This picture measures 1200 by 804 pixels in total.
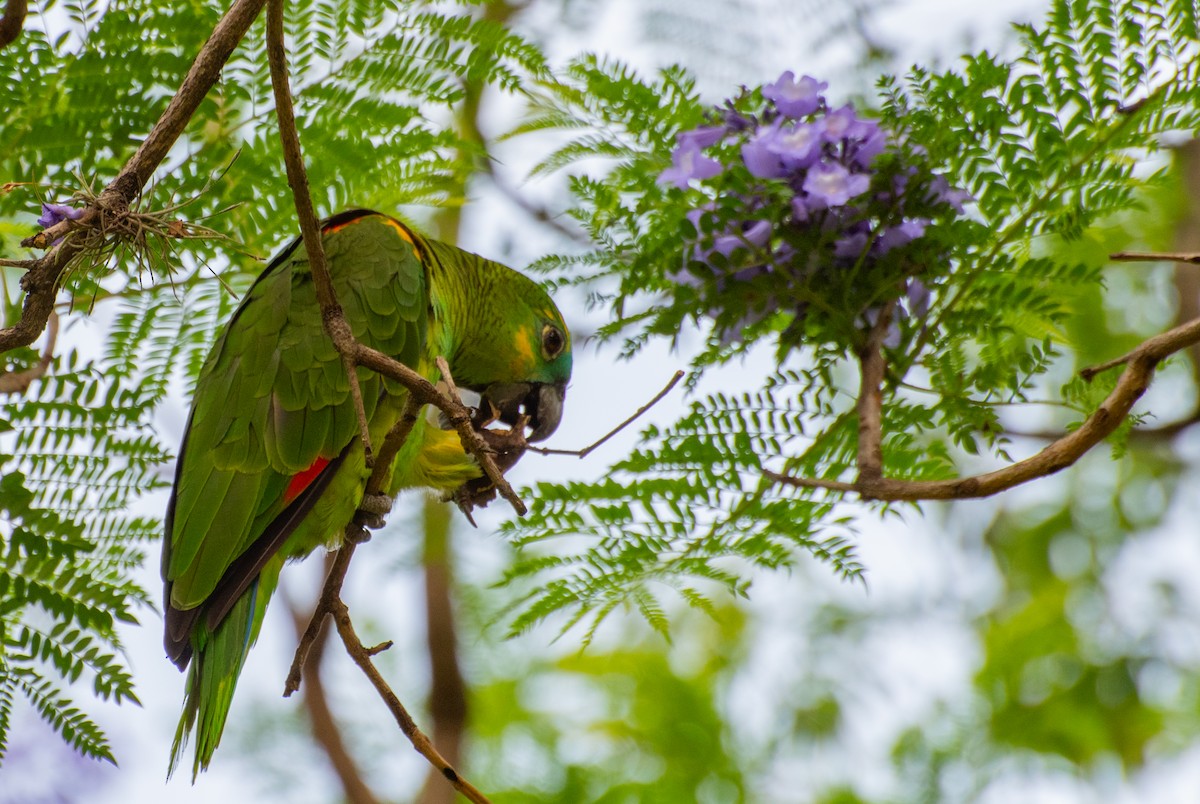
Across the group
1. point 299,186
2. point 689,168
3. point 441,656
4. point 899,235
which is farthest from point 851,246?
point 441,656

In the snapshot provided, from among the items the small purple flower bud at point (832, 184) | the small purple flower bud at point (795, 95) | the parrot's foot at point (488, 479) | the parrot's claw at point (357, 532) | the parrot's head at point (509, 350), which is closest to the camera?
the small purple flower bud at point (832, 184)

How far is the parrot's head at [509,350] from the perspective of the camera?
122 inches

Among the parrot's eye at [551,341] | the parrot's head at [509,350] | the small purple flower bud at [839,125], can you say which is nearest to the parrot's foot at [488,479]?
the parrot's head at [509,350]

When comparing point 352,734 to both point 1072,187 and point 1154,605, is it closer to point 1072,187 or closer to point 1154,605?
point 1154,605

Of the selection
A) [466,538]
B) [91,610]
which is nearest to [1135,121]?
[91,610]

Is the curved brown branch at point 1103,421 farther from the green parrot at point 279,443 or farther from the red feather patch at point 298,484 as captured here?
the red feather patch at point 298,484

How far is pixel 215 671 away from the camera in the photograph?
233cm

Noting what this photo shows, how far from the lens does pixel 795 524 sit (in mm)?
2119

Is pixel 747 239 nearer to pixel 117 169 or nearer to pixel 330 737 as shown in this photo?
pixel 117 169

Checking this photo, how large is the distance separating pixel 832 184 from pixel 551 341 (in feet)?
4.61

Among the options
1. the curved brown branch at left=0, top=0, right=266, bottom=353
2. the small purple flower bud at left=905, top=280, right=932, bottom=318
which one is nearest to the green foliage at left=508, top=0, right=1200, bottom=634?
the small purple flower bud at left=905, top=280, right=932, bottom=318

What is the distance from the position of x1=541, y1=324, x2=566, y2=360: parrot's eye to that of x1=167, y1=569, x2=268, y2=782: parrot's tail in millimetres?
1033

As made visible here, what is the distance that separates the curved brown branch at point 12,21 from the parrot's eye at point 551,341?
155cm

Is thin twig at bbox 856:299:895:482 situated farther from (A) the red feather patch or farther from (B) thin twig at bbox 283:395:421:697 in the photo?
(A) the red feather patch
